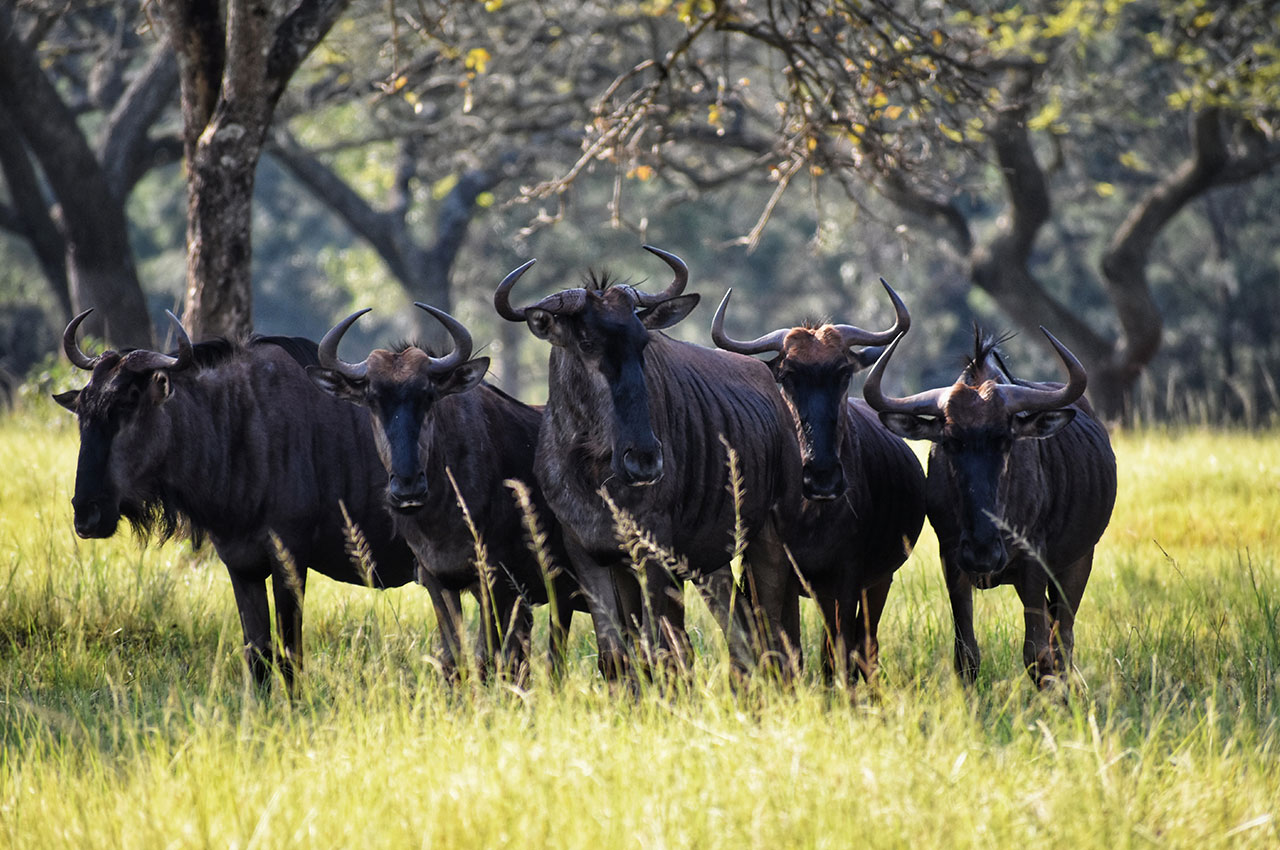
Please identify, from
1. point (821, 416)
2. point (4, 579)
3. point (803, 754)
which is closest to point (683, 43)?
point (821, 416)

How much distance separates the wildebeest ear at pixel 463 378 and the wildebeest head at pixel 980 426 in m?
1.75

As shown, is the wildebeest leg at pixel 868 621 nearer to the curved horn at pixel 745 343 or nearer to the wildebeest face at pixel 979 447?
the wildebeest face at pixel 979 447

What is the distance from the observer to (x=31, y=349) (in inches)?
1232

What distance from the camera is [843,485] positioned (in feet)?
18.9

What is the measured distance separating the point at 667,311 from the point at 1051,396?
179cm

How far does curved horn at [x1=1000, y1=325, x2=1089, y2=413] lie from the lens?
590 centimetres

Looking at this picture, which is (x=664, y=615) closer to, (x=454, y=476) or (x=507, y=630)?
(x=507, y=630)

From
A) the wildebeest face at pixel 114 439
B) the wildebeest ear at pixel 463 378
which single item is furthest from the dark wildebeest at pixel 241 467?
the wildebeest ear at pixel 463 378

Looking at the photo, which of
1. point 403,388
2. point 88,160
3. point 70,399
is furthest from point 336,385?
point 88,160

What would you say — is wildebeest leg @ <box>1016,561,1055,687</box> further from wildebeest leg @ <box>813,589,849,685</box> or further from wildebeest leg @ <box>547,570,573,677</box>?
wildebeest leg @ <box>547,570,573,677</box>

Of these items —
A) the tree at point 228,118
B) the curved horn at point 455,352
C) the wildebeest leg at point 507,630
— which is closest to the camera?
the curved horn at point 455,352

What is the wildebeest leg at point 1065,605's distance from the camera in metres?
6.27

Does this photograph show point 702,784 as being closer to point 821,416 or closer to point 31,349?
point 821,416

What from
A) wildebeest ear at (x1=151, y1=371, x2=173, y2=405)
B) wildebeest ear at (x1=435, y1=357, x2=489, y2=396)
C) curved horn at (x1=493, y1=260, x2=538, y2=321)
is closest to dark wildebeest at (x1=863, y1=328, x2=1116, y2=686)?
curved horn at (x1=493, y1=260, x2=538, y2=321)
